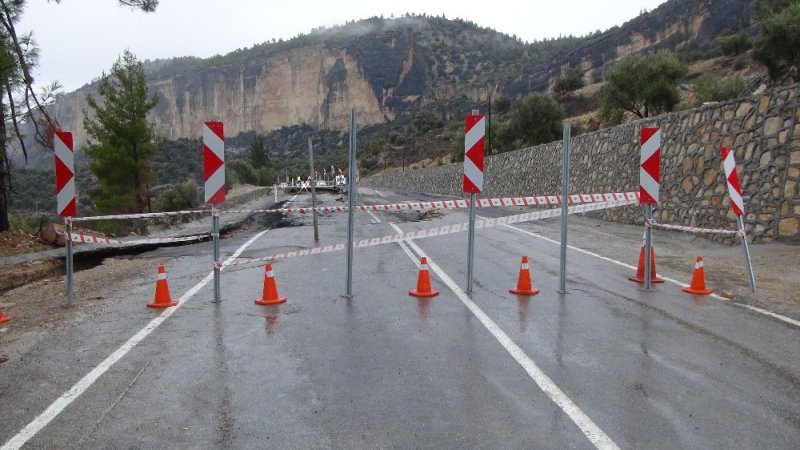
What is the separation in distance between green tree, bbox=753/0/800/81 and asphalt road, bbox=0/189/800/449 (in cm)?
3113

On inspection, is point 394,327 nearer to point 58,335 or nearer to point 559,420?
point 559,420

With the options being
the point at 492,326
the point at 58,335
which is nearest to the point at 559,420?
the point at 492,326

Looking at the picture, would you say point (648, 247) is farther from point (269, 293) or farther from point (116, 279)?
point (116, 279)

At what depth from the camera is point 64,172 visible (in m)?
8.16

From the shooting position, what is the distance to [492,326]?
6406 millimetres

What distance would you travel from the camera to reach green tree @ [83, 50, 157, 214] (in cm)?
3438

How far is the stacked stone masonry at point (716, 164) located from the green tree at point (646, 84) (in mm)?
19071

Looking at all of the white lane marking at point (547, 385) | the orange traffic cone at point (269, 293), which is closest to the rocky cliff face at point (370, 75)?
the orange traffic cone at point (269, 293)

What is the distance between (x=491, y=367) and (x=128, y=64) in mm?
37722

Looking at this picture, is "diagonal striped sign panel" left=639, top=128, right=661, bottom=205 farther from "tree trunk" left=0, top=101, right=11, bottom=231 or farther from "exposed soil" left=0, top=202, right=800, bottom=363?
"tree trunk" left=0, top=101, right=11, bottom=231

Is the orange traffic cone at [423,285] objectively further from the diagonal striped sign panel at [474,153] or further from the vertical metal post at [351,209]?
the diagonal striped sign panel at [474,153]

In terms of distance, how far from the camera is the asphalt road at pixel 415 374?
3.73 m

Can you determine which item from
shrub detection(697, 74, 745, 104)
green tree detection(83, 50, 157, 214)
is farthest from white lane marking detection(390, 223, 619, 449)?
shrub detection(697, 74, 745, 104)

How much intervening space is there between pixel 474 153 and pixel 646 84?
35.7m
